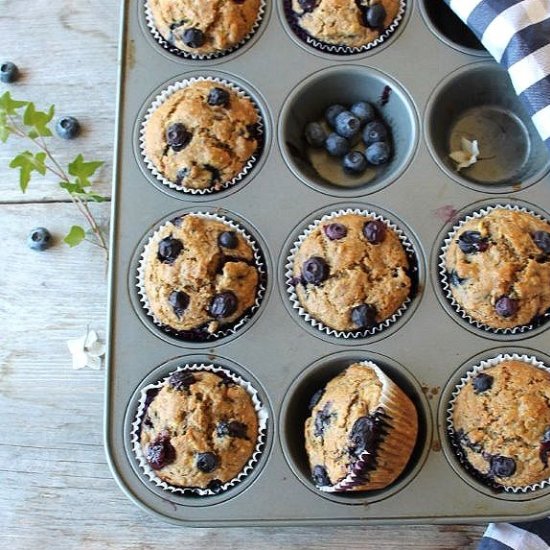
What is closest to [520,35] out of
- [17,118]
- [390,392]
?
[390,392]

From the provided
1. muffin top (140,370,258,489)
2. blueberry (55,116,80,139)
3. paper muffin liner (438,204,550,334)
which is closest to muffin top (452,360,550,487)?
paper muffin liner (438,204,550,334)

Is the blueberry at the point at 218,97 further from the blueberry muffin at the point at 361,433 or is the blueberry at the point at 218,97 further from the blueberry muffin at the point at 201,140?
the blueberry muffin at the point at 361,433

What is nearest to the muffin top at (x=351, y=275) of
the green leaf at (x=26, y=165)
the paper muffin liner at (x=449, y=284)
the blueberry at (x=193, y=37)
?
the paper muffin liner at (x=449, y=284)

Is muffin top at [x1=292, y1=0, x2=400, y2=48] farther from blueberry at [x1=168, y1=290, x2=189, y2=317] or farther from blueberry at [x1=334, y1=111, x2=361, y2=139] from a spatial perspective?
blueberry at [x1=168, y1=290, x2=189, y2=317]

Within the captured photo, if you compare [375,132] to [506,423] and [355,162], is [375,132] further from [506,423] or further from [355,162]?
[506,423]

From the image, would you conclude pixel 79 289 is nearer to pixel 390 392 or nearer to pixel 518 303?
pixel 390 392

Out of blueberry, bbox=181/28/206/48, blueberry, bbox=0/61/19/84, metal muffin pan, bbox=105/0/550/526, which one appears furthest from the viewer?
blueberry, bbox=0/61/19/84

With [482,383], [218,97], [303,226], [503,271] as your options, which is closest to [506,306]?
[503,271]
